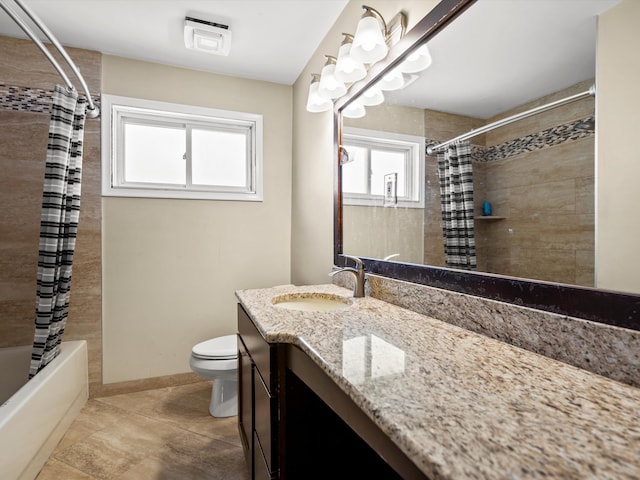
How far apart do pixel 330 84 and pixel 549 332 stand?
1538 millimetres

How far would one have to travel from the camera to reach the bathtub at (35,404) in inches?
53.8

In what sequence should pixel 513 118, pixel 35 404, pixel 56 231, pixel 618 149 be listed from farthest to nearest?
pixel 56 231
pixel 35 404
pixel 513 118
pixel 618 149

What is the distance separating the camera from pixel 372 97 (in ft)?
5.33

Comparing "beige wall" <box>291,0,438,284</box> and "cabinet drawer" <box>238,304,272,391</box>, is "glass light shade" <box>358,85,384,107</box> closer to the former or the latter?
"beige wall" <box>291,0,438,284</box>

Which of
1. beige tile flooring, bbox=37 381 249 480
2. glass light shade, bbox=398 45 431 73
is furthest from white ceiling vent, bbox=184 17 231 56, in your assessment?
beige tile flooring, bbox=37 381 249 480

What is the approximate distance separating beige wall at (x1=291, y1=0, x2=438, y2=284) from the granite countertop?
1.23 m

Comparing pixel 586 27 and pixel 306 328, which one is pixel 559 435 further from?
pixel 586 27

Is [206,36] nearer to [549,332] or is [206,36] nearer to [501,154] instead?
[501,154]

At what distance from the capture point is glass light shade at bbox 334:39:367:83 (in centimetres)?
158

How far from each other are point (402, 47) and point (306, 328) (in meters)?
1.20

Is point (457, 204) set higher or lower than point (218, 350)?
higher

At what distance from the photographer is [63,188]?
191cm

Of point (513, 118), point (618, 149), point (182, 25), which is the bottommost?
point (618, 149)

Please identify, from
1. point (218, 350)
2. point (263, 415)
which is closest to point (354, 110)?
point (263, 415)
